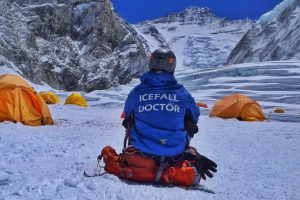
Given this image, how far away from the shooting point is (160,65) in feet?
9.20

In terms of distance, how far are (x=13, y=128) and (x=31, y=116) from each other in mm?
914

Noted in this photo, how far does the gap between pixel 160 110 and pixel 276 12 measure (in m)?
49.7

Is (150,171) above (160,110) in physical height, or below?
below

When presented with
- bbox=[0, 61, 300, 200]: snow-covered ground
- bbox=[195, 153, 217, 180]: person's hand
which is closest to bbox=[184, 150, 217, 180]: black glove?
bbox=[195, 153, 217, 180]: person's hand

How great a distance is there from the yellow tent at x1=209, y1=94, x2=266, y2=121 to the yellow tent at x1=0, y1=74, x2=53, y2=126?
6519 millimetres

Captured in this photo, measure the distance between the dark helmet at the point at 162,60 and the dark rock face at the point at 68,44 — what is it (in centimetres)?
3182

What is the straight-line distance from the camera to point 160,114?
8.61 feet

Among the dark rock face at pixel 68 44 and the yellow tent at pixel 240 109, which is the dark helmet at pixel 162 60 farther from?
the dark rock face at pixel 68 44

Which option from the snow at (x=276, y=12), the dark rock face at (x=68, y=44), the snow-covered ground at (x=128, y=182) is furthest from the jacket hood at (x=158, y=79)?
the snow at (x=276, y=12)

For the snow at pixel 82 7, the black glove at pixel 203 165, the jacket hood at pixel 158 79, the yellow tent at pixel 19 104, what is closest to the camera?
the black glove at pixel 203 165

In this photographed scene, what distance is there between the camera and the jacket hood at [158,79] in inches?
108

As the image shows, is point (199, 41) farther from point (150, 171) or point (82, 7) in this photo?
point (150, 171)

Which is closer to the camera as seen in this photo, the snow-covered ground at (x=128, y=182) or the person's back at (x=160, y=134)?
the snow-covered ground at (x=128, y=182)

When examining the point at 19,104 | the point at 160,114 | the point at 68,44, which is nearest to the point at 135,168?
the point at 160,114
